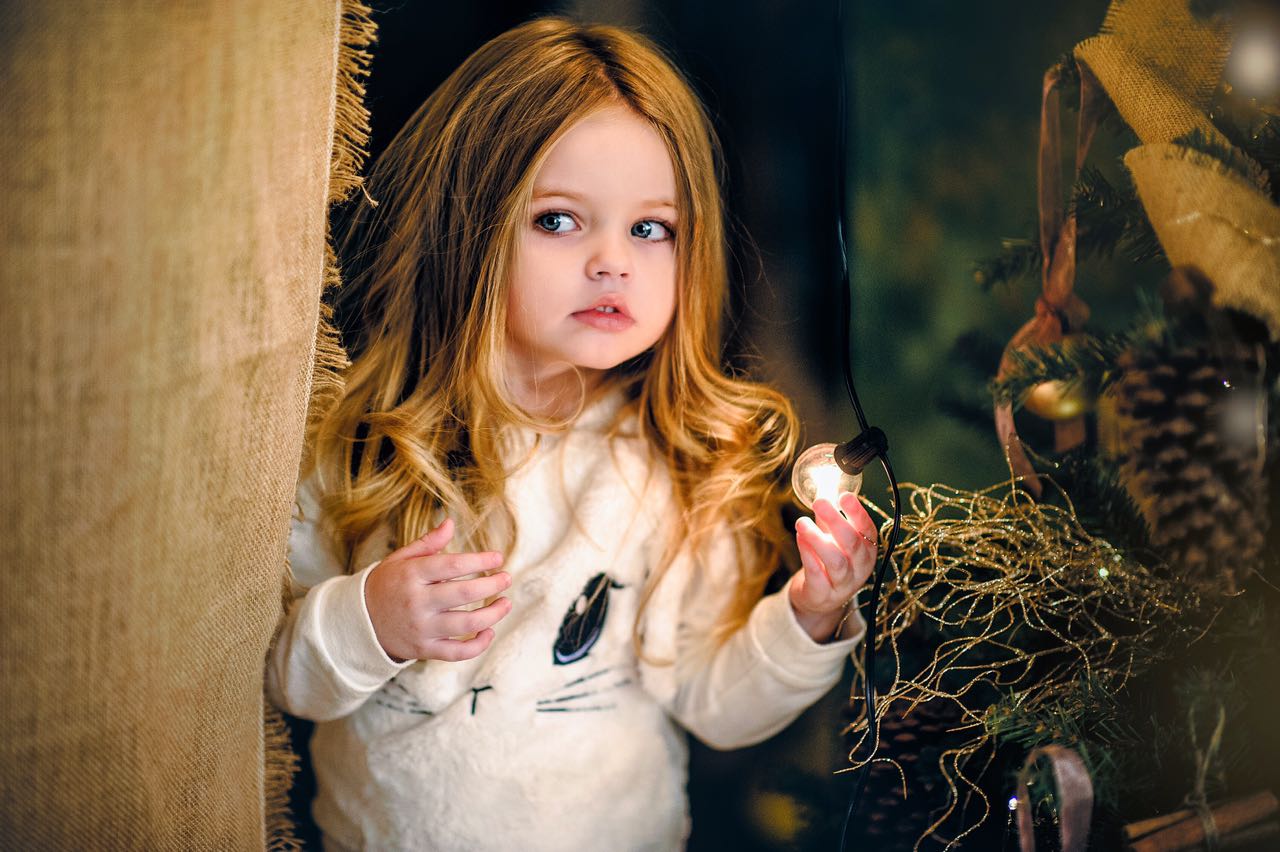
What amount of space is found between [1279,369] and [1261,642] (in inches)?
8.1

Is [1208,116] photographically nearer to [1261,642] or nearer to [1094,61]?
[1094,61]

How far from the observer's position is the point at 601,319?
887 millimetres

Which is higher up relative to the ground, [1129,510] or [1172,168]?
[1172,168]

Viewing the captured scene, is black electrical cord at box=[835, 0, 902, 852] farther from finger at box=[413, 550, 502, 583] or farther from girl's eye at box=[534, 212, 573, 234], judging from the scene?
finger at box=[413, 550, 502, 583]

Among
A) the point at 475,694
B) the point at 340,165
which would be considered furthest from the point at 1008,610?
the point at 340,165

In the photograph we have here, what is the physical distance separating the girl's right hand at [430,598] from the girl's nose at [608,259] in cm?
26

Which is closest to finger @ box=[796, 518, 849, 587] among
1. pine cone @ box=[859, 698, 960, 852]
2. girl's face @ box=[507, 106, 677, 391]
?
pine cone @ box=[859, 698, 960, 852]

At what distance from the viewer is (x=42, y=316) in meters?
0.61

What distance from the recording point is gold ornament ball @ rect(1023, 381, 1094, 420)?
2.47 feet

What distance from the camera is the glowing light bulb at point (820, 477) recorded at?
2.79 ft

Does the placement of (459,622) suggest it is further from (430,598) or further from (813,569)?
(813,569)

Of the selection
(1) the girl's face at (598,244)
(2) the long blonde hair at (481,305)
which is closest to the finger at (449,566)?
(2) the long blonde hair at (481,305)

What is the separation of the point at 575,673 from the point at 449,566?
24cm

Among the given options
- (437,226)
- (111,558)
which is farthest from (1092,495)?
(111,558)
